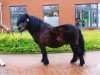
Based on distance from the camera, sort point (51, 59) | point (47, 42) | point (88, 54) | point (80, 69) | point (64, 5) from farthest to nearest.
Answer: point (64, 5) < point (88, 54) < point (51, 59) < point (47, 42) < point (80, 69)

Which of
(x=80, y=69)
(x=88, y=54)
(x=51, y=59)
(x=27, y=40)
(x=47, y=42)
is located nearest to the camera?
(x=80, y=69)

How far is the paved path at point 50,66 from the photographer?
31.5ft

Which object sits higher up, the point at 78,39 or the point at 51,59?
the point at 78,39

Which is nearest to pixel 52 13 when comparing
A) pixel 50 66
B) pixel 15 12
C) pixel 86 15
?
pixel 86 15

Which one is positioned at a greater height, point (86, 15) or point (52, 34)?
point (52, 34)

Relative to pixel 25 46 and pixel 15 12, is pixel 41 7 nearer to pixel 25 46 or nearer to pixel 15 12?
pixel 15 12

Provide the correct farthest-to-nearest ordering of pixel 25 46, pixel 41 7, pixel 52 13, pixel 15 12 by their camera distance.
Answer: pixel 52 13 → pixel 15 12 → pixel 41 7 → pixel 25 46

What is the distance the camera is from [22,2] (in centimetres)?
3472

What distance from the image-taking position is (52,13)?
1385 inches

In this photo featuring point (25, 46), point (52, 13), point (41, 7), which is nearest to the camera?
point (25, 46)

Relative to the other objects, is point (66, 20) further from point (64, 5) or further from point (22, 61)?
point (22, 61)

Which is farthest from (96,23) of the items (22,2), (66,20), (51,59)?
(51,59)

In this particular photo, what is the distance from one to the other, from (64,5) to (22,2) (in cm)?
377

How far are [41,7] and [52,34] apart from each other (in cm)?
2428
